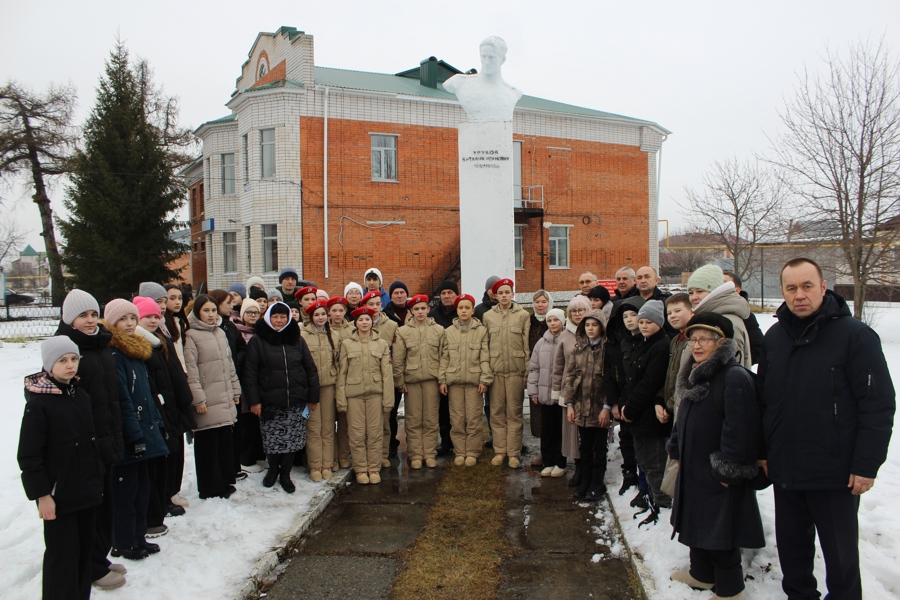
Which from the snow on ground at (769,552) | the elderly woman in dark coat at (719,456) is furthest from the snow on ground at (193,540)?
the elderly woman in dark coat at (719,456)

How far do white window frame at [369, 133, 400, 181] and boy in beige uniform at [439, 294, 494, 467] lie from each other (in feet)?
46.1

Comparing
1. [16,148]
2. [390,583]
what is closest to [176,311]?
[390,583]

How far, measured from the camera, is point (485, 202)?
1164cm

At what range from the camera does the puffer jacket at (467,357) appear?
21.3 ft

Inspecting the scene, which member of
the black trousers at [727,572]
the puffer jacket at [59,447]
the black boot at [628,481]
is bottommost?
the black boot at [628,481]

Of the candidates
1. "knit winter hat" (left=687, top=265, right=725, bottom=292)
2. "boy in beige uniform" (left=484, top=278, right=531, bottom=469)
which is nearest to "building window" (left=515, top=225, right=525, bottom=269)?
"boy in beige uniform" (left=484, top=278, right=531, bottom=469)

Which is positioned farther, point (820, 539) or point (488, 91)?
point (488, 91)

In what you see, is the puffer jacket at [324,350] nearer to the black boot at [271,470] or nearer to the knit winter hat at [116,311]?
the black boot at [271,470]

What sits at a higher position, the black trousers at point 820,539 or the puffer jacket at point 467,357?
the puffer jacket at point 467,357

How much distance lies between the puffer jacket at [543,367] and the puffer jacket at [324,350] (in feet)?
6.34

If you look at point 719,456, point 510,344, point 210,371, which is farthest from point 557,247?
point 719,456

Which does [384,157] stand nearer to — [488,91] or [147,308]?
[488,91]

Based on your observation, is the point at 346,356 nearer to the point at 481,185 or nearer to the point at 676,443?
the point at 676,443

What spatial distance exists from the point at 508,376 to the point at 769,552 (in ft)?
10.2
